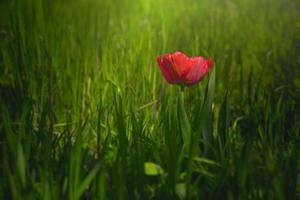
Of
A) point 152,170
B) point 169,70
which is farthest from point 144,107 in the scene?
point 152,170

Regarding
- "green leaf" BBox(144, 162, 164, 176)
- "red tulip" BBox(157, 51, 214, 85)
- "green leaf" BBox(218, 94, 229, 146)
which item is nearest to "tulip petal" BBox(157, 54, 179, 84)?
"red tulip" BBox(157, 51, 214, 85)

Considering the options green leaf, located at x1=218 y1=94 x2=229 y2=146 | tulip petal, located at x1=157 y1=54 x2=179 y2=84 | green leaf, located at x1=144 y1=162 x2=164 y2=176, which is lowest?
green leaf, located at x1=144 y1=162 x2=164 y2=176

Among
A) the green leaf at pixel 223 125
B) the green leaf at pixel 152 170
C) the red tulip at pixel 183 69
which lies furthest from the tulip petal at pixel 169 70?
the green leaf at pixel 152 170

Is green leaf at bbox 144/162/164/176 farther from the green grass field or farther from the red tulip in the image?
Result: the red tulip

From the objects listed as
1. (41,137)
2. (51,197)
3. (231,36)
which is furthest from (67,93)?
(231,36)

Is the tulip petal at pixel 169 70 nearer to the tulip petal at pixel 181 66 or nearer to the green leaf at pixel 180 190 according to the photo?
the tulip petal at pixel 181 66

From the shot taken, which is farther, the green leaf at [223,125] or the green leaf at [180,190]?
the green leaf at [223,125]

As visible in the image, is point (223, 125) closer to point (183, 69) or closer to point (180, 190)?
point (183, 69)

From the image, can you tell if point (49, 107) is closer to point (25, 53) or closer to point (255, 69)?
point (25, 53)
